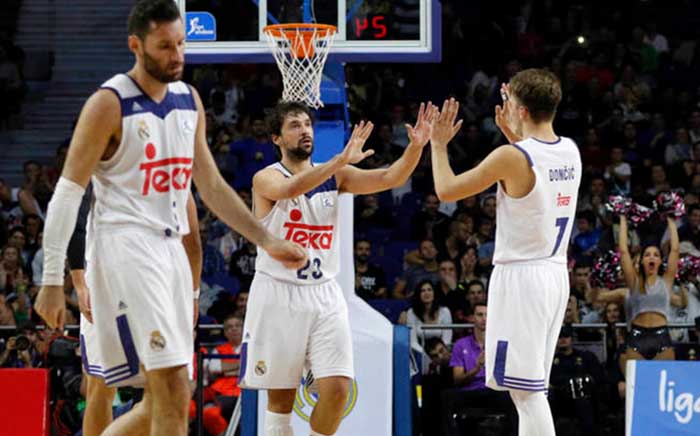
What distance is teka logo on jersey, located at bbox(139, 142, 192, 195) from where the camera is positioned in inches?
225

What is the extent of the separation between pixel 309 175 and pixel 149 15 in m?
2.04

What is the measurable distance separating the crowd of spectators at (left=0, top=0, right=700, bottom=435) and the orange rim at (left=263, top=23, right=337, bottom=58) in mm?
3352

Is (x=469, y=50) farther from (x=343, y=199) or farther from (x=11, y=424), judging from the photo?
(x=11, y=424)

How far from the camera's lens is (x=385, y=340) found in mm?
9844

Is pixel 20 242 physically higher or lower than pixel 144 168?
lower

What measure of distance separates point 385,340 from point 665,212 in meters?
3.65

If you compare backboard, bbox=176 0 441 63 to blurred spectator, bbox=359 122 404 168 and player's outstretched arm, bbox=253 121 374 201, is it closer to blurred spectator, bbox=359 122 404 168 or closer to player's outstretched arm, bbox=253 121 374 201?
player's outstretched arm, bbox=253 121 374 201

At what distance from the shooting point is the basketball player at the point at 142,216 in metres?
5.58

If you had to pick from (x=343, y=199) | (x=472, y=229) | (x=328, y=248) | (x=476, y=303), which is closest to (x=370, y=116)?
(x=472, y=229)

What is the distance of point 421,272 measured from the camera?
47.0 feet

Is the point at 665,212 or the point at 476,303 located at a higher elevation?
the point at 665,212

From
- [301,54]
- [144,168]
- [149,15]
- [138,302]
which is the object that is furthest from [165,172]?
[301,54]

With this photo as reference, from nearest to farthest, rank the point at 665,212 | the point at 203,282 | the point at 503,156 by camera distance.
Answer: the point at 503,156 → the point at 665,212 → the point at 203,282

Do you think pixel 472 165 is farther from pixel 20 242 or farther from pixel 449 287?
pixel 20 242
